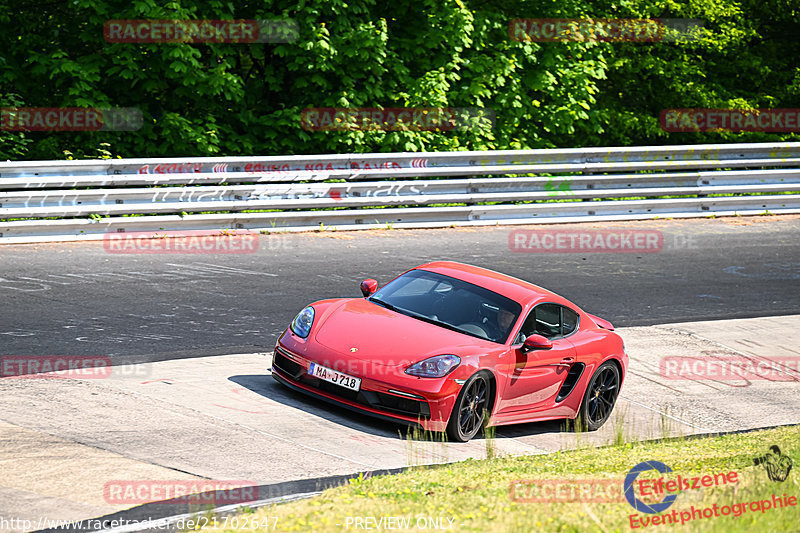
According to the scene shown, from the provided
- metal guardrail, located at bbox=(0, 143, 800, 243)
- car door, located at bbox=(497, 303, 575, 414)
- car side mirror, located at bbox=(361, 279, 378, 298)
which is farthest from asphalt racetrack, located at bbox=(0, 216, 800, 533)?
car side mirror, located at bbox=(361, 279, 378, 298)

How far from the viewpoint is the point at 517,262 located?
15.8 meters

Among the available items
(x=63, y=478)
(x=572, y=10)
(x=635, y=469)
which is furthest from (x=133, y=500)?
(x=572, y=10)

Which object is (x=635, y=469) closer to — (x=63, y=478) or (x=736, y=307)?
(x=63, y=478)

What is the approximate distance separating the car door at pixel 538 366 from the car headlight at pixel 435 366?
2.06 feet

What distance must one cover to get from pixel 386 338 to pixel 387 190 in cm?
903

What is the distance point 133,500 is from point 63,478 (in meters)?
0.57

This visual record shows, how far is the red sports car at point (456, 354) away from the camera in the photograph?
339 inches

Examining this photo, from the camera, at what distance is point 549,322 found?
32.2 ft

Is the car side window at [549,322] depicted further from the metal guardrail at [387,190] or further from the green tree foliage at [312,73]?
the green tree foliage at [312,73]

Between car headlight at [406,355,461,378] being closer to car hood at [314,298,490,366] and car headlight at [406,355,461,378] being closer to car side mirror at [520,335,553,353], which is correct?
car hood at [314,298,490,366]

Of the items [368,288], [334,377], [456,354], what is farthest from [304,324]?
[456,354]

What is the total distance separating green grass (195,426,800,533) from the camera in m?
5.30

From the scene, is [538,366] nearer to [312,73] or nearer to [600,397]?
[600,397]

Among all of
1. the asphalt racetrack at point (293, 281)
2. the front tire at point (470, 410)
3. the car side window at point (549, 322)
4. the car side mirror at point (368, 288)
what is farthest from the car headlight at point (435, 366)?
the asphalt racetrack at point (293, 281)
